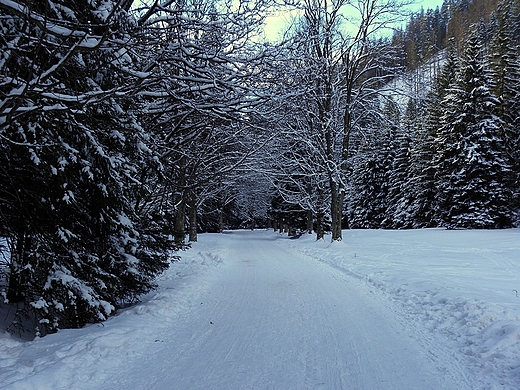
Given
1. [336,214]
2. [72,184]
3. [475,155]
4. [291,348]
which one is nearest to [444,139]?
[475,155]

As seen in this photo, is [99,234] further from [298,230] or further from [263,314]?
[298,230]

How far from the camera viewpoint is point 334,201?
17.9 meters

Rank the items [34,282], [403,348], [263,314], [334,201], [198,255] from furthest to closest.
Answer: [334,201] → [198,255] → [263,314] → [34,282] → [403,348]

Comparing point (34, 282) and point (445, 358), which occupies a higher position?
point (34, 282)

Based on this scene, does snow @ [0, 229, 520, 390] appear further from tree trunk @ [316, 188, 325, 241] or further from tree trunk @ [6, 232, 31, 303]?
tree trunk @ [316, 188, 325, 241]

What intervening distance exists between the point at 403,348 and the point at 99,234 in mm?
4472

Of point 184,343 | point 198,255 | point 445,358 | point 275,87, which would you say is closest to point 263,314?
point 184,343

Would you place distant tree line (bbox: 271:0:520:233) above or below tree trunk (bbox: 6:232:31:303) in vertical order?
above

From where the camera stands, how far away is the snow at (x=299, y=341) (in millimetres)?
3520

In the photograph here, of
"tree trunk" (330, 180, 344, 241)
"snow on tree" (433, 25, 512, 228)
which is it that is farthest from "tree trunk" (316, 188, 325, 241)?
"snow on tree" (433, 25, 512, 228)

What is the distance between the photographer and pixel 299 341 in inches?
182

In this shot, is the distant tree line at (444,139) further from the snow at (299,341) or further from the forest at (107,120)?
the snow at (299,341)

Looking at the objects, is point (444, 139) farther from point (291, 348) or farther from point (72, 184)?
point (72, 184)

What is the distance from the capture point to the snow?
352 cm
